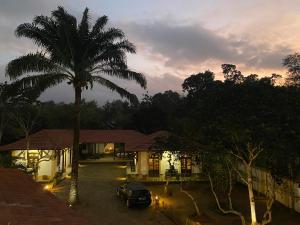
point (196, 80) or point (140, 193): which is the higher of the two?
point (196, 80)

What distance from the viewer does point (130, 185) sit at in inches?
1106

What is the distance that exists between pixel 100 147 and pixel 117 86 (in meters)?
42.6

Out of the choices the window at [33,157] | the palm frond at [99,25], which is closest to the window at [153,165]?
the window at [33,157]

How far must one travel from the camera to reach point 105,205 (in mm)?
27516

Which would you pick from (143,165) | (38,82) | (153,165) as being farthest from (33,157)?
(38,82)

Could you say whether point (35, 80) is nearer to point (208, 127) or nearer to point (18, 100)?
point (208, 127)

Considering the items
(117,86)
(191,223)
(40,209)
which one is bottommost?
(191,223)

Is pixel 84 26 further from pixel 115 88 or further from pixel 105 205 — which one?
pixel 105 205

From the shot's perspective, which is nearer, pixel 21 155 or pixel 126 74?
pixel 126 74

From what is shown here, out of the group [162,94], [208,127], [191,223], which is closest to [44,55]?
[208,127]

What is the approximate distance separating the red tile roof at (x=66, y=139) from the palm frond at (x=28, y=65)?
14.0 metres

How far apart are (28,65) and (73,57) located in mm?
3145

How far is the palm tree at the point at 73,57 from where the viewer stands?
25.1 meters

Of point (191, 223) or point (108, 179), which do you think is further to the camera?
point (108, 179)
